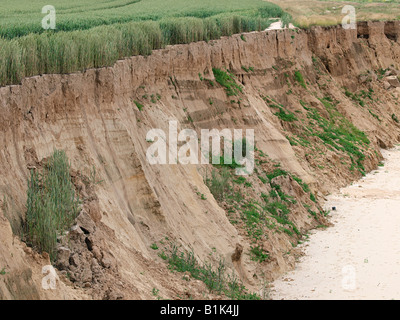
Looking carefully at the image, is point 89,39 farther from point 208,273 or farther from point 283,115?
point 283,115

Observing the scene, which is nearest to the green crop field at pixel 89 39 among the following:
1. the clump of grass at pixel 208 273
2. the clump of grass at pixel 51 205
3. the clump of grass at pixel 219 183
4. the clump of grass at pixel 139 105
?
the clump of grass at pixel 139 105

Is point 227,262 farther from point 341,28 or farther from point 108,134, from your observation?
point 341,28

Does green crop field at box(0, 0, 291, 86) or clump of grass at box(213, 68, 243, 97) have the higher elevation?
green crop field at box(0, 0, 291, 86)

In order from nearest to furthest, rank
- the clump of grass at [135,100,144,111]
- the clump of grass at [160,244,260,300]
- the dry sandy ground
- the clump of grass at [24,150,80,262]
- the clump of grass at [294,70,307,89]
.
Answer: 1. the clump of grass at [24,150,80,262]
2. the clump of grass at [160,244,260,300]
3. the dry sandy ground
4. the clump of grass at [135,100,144,111]
5. the clump of grass at [294,70,307,89]

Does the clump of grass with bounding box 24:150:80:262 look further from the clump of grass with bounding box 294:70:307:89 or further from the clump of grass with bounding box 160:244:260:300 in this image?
the clump of grass with bounding box 294:70:307:89

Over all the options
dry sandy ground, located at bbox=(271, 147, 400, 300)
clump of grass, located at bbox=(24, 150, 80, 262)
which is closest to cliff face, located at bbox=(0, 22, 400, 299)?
clump of grass, located at bbox=(24, 150, 80, 262)

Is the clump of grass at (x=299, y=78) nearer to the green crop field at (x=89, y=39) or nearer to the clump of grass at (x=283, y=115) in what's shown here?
the green crop field at (x=89, y=39)

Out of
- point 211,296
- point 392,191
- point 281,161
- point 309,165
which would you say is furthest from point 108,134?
point 392,191
